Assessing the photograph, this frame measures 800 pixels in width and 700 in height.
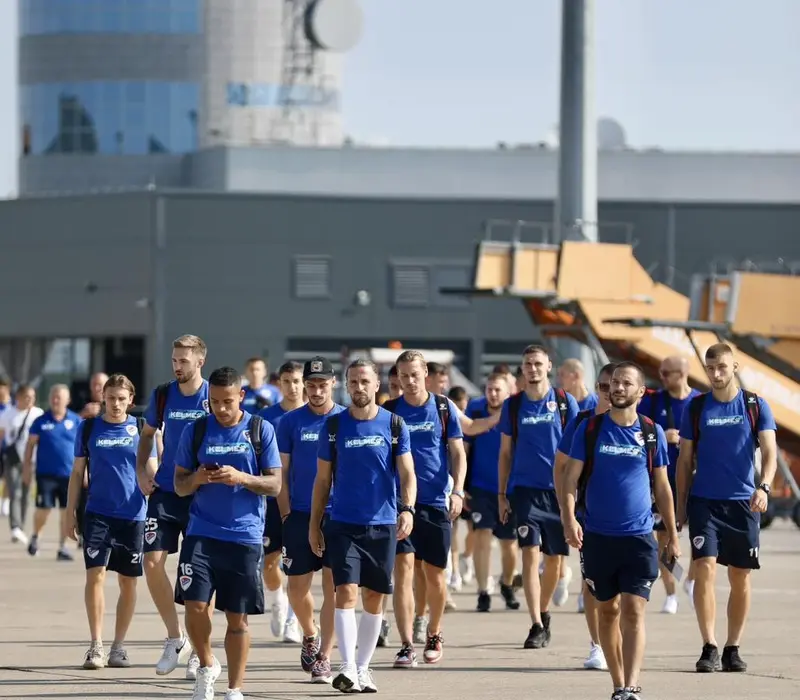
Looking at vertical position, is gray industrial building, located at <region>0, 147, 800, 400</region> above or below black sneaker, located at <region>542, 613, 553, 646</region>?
above

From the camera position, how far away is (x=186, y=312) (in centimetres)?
5672

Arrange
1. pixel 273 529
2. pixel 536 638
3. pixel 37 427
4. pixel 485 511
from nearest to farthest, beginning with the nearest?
pixel 536 638 < pixel 273 529 < pixel 485 511 < pixel 37 427

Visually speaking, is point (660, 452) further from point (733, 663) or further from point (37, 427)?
point (37, 427)

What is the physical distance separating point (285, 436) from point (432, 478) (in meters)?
1.29

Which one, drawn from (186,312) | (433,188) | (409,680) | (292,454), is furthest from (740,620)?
(433,188)

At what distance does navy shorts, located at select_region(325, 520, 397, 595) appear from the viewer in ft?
37.2

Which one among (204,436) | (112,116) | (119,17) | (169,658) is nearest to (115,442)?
(169,658)

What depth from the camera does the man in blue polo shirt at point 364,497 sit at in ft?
37.2

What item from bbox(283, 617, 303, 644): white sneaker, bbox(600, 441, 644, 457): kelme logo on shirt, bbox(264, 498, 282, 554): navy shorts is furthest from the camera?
bbox(283, 617, 303, 644): white sneaker

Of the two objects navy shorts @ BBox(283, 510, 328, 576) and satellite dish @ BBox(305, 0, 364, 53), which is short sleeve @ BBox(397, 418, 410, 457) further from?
satellite dish @ BBox(305, 0, 364, 53)

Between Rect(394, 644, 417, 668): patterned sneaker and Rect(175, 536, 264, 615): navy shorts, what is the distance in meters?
2.35

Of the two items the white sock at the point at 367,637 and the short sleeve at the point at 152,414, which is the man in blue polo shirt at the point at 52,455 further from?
the white sock at the point at 367,637

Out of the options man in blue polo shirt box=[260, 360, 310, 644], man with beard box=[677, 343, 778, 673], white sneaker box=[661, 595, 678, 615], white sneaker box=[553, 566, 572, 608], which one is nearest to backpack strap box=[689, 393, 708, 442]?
man with beard box=[677, 343, 778, 673]

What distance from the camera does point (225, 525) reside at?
10.4 metres
